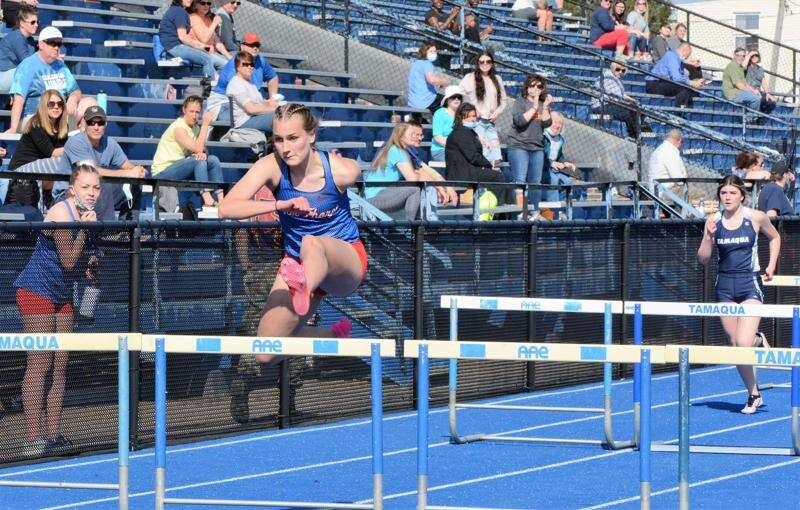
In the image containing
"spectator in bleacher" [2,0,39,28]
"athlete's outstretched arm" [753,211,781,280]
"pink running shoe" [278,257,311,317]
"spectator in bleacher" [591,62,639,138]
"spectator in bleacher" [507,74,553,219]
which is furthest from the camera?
"spectator in bleacher" [591,62,639,138]

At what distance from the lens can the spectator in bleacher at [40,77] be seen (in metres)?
14.5

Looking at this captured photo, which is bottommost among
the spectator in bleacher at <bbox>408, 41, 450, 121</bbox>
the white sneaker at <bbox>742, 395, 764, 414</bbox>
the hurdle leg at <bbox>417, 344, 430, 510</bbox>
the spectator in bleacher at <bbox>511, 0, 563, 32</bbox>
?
the white sneaker at <bbox>742, 395, 764, 414</bbox>

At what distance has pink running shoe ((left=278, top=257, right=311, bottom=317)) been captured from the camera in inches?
317

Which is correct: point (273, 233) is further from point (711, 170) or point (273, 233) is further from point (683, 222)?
point (711, 170)

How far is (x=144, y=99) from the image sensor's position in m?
16.7

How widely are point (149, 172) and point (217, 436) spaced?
412cm

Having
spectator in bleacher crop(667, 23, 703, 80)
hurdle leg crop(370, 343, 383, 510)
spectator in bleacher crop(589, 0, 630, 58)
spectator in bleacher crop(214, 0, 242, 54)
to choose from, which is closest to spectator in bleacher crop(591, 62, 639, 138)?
spectator in bleacher crop(589, 0, 630, 58)

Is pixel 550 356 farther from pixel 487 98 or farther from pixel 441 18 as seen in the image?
pixel 441 18

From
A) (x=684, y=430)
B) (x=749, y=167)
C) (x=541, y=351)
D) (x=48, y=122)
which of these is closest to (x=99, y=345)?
(x=541, y=351)

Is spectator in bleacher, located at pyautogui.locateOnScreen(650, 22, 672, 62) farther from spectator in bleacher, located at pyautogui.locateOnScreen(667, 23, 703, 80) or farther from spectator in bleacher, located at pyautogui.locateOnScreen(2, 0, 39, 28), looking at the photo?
spectator in bleacher, located at pyautogui.locateOnScreen(2, 0, 39, 28)

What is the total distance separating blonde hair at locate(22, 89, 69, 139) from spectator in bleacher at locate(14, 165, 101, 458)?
99.8 inches

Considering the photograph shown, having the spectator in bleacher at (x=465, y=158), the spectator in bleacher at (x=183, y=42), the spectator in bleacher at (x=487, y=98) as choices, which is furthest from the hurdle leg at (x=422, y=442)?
the spectator in bleacher at (x=183, y=42)

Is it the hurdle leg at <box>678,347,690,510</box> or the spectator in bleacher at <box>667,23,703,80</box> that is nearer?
the hurdle leg at <box>678,347,690,510</box>

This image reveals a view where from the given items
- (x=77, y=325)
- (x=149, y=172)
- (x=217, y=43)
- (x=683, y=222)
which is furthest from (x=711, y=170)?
(x=77, y=325)
